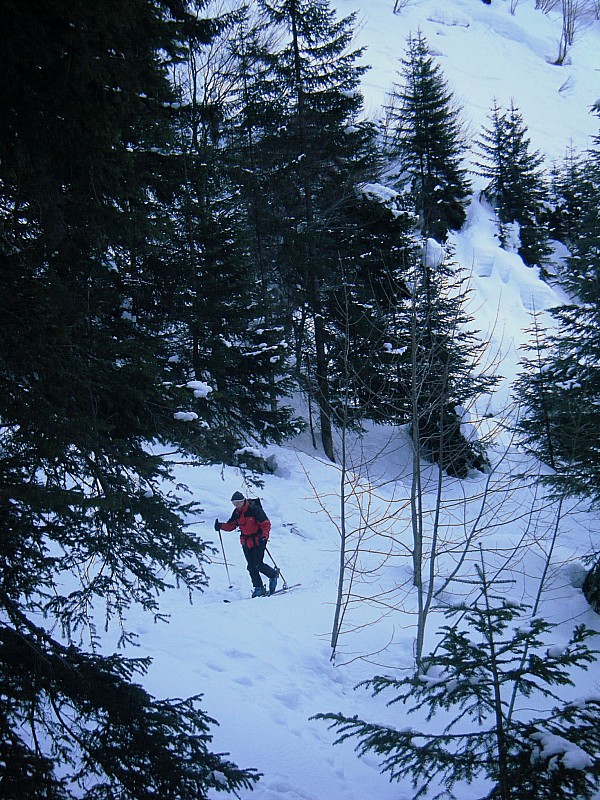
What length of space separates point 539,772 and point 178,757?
5.89 ft

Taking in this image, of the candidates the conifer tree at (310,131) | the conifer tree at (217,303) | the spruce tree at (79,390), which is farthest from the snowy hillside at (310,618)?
the conifer tree at (310,131)

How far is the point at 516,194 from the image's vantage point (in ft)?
97.2

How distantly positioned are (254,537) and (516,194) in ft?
96.1

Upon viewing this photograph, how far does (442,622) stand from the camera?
27.3ft

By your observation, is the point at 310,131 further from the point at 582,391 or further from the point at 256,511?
the point at 256,511

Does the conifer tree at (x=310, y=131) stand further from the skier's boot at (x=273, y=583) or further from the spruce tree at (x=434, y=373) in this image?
the spruce tree at (x=434, y=373)

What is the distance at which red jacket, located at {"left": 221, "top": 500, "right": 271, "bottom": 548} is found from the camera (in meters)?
9.02

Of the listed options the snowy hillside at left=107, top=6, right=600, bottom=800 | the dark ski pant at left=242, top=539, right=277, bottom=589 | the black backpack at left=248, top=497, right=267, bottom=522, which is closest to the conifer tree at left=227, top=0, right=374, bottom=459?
the snowy hillside at left=107, top=6, right=600, bottom=800

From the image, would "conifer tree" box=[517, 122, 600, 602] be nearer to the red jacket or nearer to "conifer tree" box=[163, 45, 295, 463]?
the red jacket

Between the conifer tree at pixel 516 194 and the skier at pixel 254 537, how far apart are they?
26.2 m

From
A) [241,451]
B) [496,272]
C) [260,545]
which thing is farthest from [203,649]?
[496,272]

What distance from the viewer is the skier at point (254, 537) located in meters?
8.95

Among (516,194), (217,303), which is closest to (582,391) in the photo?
(217,303)

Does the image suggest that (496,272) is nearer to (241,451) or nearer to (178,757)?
(241,451)
